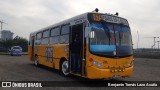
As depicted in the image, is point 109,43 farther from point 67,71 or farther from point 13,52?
point 13,52

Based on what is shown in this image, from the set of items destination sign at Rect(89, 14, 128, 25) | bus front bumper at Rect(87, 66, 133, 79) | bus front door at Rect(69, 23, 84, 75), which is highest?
destination sign at Rect(89, 14, 128, 25)

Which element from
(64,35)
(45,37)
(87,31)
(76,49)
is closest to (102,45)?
(87,31)

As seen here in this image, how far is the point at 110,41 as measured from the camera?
41.7 feet

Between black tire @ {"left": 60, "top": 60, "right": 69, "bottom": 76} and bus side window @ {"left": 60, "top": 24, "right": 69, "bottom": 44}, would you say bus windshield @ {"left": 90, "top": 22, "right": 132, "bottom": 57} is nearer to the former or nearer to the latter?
bus side window @ {"left": 60, "top": 24, "right": 69, "bottom": 44}

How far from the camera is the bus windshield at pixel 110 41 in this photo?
12.4m

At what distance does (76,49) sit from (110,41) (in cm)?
196

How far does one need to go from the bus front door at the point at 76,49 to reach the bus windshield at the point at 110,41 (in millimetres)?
867

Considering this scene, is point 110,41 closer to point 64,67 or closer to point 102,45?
point 102,45

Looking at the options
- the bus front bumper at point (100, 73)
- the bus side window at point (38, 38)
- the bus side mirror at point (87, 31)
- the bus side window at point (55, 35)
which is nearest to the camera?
the bus front bumper at point (100, 73)

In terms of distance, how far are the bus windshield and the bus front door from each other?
87cm

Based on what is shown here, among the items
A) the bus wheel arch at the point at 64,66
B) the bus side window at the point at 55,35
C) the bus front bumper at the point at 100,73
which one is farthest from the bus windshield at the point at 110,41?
the bus side window at the point at 55,35

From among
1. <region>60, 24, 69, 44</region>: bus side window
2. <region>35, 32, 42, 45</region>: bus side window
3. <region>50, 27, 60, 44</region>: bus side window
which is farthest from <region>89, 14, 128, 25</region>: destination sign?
<region>35, 32, 42, 45</region>: bus side window

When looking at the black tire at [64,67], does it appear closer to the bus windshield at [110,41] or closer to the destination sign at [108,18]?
the bus windshield at [110,41]

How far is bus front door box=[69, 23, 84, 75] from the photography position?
13.3 metres
